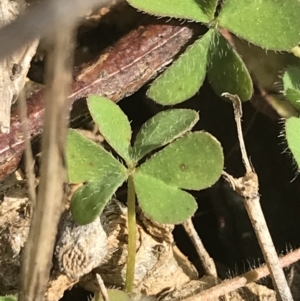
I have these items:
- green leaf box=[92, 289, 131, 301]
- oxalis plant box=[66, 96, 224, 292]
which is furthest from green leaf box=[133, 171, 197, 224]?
green leaf box=[92, 289, 131, 301]

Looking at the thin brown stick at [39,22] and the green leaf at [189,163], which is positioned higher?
the thin brown stick at [39,22]

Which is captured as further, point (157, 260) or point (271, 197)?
point (271, 197)

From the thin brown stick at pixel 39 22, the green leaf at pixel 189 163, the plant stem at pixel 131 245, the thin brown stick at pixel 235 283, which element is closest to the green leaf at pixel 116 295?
the plant stem at pixel 131 245

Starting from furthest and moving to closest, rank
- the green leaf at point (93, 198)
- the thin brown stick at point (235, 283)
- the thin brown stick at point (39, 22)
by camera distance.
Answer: the thin brown stick at point (235, 283) → the green leaf at point (93, 198) → the thin brown stick at point (39, 22)

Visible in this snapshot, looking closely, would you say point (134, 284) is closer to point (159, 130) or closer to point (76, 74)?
point (159, 130)

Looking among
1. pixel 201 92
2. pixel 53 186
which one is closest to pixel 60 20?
pixel 53 186

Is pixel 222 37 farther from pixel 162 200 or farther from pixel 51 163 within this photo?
pixel 51 163

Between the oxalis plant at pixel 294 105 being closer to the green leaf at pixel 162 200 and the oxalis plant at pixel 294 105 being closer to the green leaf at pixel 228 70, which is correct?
the green leaf at pixel 228 70
